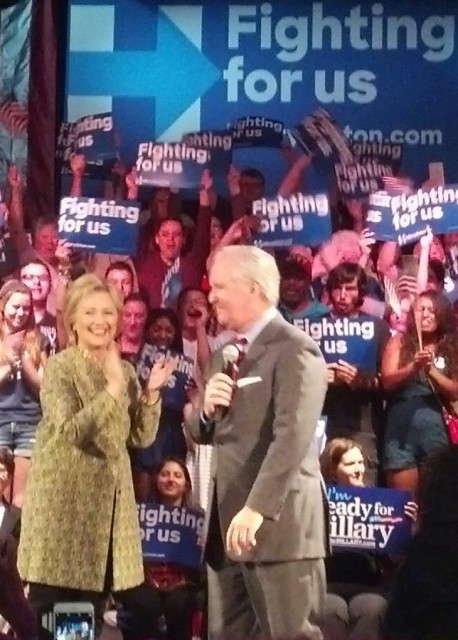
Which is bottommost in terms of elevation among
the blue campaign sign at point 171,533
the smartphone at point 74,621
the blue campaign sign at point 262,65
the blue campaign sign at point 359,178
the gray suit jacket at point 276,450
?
the smartphone at point 74,621

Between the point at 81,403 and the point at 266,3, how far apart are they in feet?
4.89

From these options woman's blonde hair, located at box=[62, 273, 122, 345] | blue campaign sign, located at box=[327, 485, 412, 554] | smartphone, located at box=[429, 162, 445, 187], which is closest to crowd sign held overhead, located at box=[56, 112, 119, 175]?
woman's blonde hair, located at box=[62, 273, 122, 345]

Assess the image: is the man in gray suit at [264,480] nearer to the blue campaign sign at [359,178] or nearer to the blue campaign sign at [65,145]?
the blue campaign sign at [359,178]

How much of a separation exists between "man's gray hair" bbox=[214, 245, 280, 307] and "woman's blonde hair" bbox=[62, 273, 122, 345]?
0.35m

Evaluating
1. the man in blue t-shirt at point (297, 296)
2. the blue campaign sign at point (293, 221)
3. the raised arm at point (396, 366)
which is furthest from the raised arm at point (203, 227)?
the raised arm at point (396, 366)

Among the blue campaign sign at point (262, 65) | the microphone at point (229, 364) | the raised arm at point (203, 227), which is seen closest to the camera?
the microphone at point (229, 364)

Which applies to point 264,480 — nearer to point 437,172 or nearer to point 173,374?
point 173,374

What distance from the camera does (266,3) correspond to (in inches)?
145

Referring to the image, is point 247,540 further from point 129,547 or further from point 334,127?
point 334,127

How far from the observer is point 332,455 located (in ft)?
11.1

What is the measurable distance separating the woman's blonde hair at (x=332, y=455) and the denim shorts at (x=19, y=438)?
93 centimetres

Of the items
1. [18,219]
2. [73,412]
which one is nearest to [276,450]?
[73,412]

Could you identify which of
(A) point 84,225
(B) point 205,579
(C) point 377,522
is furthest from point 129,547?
(A) point 84,225

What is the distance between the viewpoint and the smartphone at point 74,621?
331 centimetres
